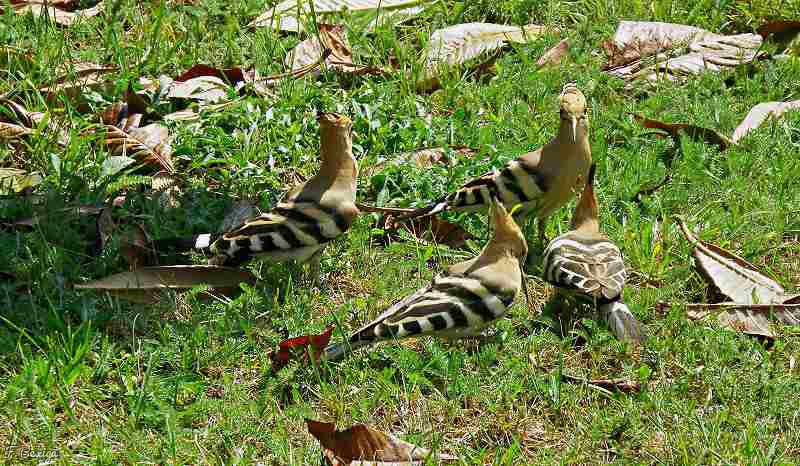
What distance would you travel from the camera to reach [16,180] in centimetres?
566

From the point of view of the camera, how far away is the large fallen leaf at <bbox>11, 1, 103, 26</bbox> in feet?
23.9

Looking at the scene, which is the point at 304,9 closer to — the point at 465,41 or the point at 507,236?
the point at 465,41

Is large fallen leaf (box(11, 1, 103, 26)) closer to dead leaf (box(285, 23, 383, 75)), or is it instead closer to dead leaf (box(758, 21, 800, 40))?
dead leaf (box(285, 23, 383, 75))

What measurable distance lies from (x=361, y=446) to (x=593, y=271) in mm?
1479

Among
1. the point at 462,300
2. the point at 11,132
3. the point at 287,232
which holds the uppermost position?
the point at 11,132

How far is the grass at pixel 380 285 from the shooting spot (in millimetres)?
4223

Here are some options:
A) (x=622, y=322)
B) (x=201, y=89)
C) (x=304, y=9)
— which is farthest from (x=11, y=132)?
(x=622, y=322)

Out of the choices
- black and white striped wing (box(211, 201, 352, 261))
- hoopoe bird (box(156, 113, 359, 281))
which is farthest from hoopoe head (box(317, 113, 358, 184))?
black and white striped wing (box(211, 201, 352, 261))

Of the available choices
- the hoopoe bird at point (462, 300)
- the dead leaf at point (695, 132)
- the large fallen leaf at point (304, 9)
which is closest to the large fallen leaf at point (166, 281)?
the hoopoe bird at point (462, 300)

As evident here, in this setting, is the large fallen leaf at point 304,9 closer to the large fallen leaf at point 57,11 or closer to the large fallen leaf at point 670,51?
Result: the large fallen leaf at point 57,11

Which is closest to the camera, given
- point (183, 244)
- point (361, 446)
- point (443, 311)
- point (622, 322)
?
point (361, 446)

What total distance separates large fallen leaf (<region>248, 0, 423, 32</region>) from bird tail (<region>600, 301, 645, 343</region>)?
3524 mm

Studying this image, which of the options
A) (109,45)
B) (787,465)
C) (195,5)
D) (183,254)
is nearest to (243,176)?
(183,254)

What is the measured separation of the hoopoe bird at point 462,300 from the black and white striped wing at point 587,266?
205 mm
